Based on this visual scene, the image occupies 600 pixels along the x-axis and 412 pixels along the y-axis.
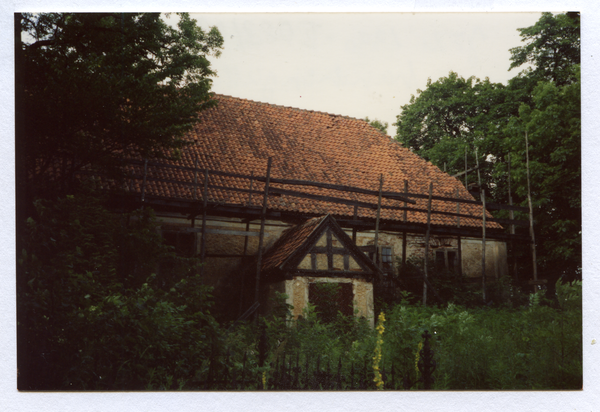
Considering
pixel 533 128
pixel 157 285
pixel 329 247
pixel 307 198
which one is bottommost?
pixel 157 285

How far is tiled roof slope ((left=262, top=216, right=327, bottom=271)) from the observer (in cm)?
740

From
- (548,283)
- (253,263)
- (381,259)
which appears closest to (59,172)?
(253,263)

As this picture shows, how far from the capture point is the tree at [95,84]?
5.19 meters

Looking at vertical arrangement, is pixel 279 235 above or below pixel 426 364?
above

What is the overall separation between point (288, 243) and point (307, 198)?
0.87m

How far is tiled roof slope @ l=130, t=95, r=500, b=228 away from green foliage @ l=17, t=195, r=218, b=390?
2.90 metres

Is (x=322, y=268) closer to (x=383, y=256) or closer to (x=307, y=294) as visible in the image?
(x=307, y=294)

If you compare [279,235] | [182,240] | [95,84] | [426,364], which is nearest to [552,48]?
[426,364]

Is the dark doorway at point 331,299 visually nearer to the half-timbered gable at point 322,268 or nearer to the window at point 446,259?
the half-timbered gable at point 322,268

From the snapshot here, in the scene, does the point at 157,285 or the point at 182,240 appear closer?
the point at 157,285

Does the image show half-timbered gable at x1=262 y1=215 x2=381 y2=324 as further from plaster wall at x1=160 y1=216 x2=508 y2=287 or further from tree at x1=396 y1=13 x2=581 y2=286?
tree at x1=396 y1=13 x2=581 y2=286

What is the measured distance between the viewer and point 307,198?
815cm

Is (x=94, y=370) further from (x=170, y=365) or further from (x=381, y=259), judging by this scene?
(x=381, y=259)

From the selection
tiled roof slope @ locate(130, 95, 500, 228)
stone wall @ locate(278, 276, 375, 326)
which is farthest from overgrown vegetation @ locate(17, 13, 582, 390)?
tiled roof slope @ locate(130, 95, 500, 228)
